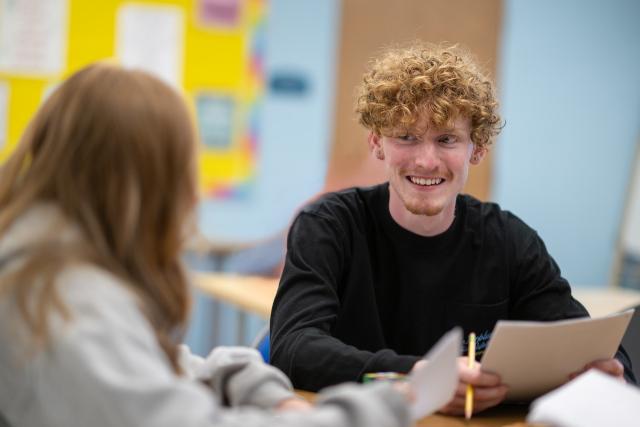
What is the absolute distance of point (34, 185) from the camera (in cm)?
101

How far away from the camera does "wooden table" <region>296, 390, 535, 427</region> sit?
1376mm

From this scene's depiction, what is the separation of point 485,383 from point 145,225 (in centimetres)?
67

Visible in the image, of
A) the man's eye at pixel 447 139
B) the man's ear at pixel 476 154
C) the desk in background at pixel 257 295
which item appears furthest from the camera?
the desk in background at pixel 257 295

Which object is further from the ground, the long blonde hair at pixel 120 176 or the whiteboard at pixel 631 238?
the long blonde hair at pixel 120 176

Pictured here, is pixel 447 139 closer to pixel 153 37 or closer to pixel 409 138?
pixel 409 138

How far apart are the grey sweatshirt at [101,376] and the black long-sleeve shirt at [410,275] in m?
→ 0.78

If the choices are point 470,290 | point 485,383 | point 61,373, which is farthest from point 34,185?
point 470,290

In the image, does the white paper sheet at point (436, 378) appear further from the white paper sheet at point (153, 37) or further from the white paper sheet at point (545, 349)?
the white paper sheet at point (153, 37)

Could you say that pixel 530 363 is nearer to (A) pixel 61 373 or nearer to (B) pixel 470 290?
(B) pixel 470 290

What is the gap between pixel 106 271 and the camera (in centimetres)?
97

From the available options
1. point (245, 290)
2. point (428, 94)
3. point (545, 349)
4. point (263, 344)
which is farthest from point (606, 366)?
point (245, 290)

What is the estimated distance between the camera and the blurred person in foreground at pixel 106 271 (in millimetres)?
885

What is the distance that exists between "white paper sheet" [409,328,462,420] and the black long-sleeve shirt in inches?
23.5

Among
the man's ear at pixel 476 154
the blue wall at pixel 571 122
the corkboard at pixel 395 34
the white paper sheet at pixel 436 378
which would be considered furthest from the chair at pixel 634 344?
the blue wall at pixel 571 122
